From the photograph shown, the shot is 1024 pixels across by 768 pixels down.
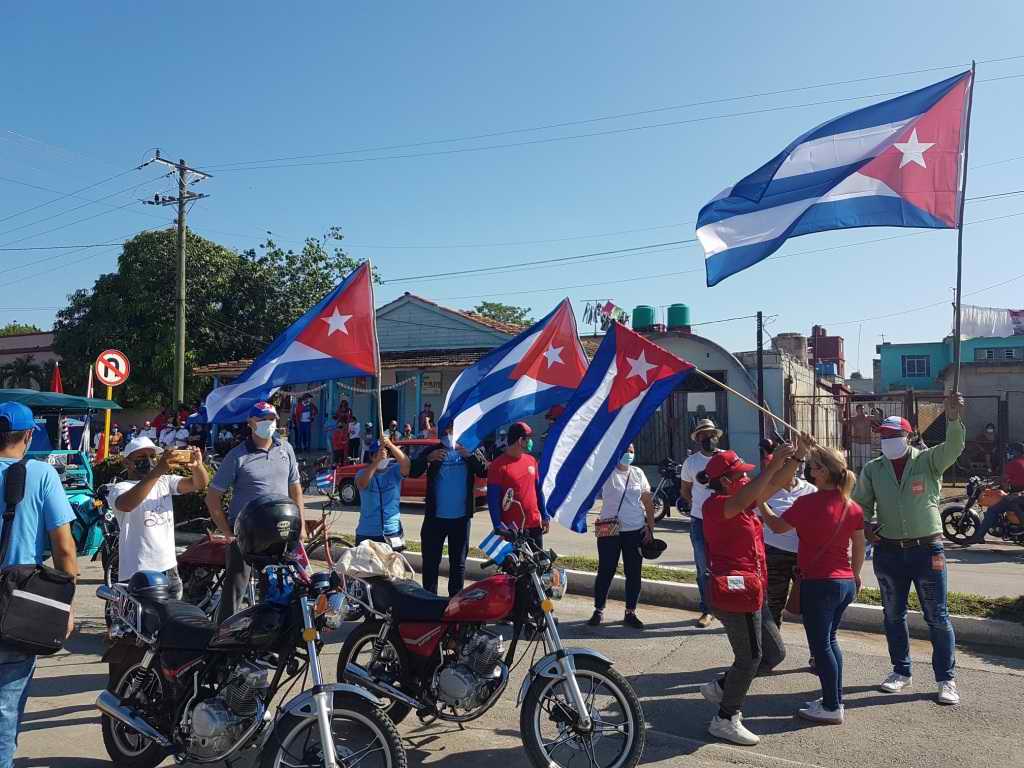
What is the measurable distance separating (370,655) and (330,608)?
110cm

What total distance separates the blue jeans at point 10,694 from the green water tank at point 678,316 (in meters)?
22.4

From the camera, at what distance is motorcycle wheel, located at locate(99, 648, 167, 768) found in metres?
4.48

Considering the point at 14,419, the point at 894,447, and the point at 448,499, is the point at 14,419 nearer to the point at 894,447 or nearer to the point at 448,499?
the point at 448,499

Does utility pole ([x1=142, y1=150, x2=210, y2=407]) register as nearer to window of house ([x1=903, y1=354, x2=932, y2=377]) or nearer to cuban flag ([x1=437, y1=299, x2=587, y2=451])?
cuban flag ([x1=437, y1=299, x2=587, y2=451])

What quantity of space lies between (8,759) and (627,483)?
5.14 m

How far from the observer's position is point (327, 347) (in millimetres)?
7730

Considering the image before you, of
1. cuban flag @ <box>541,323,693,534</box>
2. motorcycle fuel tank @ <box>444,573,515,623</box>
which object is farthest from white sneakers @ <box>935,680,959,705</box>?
motorcycle fuel tank @ <box>444,573,515,623</box>

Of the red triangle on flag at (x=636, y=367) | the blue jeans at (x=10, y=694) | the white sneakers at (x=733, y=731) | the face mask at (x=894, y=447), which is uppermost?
the red triangle on flag at (x=636, y=367)

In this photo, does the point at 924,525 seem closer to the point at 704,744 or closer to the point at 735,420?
the point at 704,744

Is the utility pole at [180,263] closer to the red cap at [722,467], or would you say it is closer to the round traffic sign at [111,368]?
the round traffic sign at [111,368]

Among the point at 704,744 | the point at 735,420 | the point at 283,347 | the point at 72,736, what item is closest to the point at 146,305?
the point at 735,420

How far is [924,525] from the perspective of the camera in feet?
18.3

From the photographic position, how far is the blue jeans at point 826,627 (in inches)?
202

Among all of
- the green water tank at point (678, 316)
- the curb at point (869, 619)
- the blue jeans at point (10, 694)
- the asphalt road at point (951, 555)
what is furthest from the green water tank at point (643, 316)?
the blue jeans at point (10, 694)
